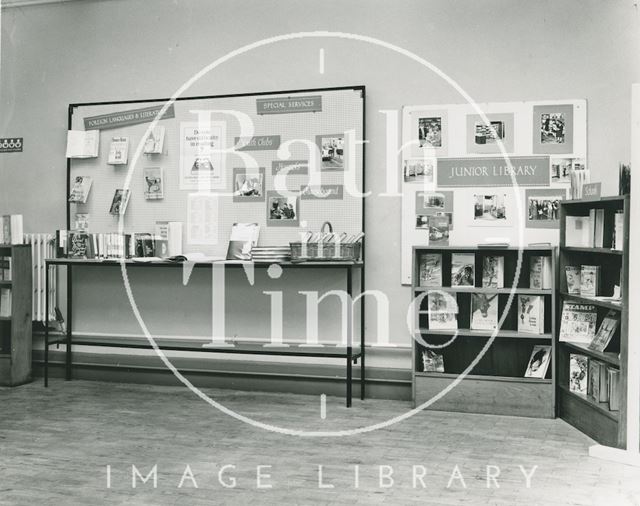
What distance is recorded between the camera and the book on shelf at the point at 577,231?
4.82 metres

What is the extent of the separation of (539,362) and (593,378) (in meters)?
0.52

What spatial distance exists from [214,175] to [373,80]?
1.49 meters

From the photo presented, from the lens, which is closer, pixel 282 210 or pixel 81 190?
pixel 282 210

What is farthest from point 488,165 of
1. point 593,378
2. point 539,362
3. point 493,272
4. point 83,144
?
point 83,144

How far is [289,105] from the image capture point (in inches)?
226

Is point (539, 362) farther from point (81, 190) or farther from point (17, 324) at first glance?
point (17, 324)

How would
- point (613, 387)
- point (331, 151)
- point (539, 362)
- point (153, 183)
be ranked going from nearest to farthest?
1. point (613, 387)
2. point (539, 362)
3. point (331, 151)
4. point (153, 183)

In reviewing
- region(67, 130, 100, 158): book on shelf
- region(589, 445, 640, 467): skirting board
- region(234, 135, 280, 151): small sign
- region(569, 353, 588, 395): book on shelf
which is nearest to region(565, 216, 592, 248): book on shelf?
region(569, 353, 588, 395): book on shelf

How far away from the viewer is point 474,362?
5410 millimetres

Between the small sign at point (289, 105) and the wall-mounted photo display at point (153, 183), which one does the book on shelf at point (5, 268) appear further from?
the small sign at point (289, 105)

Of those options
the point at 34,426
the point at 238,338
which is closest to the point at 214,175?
the point at 238,338

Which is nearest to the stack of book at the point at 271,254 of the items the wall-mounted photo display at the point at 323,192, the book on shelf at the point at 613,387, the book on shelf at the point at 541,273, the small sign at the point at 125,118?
the wall-mounted photo display at the point at 323,192

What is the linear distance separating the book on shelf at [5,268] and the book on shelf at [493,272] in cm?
388

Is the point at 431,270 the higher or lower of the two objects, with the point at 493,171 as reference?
lower
